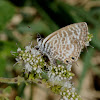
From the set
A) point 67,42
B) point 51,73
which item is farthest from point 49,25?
point 51,73

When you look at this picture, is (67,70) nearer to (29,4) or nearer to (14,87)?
(14,87)

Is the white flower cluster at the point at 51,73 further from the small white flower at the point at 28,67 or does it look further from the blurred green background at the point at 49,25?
the blurred green background at the point at 49,25

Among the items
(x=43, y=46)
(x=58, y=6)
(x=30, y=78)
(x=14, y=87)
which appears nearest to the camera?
(x=30, y=78)

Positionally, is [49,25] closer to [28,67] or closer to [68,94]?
[28,67]

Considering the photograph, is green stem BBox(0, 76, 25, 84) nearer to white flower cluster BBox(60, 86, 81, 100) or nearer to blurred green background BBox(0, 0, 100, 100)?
white flower cluster BBox(60, 86, 81, 100)

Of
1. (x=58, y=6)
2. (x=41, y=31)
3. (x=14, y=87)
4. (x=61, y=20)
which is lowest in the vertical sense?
(x=14, y=87)

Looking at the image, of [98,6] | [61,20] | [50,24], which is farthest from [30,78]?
[98,6]

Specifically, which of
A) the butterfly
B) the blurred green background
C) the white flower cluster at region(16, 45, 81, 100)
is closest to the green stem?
the white flower cluster at region(16, 45, 81, 100)

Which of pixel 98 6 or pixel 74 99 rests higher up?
pixel 98 6
